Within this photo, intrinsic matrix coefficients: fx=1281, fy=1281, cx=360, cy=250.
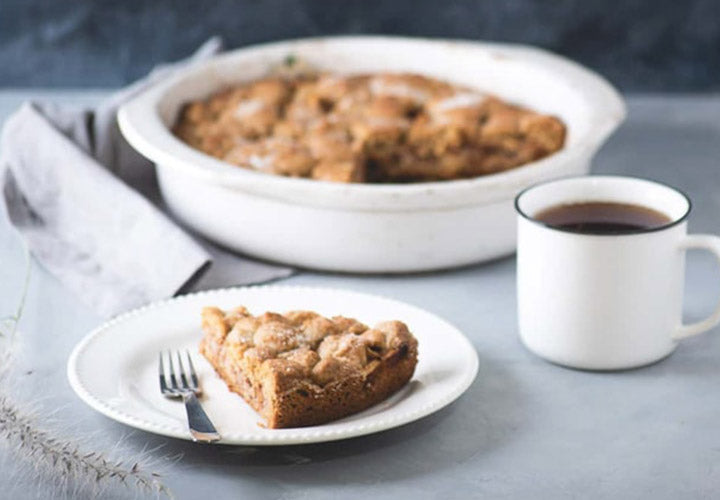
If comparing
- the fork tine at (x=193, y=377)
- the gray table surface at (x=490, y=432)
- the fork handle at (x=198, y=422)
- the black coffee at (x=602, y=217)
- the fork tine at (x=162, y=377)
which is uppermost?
the black coffee at (x=602, y=217)

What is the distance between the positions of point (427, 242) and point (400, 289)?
73 mm

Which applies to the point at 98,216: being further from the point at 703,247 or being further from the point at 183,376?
the point at 703,247

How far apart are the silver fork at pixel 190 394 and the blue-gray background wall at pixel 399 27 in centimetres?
127

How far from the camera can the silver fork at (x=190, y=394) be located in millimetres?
1235

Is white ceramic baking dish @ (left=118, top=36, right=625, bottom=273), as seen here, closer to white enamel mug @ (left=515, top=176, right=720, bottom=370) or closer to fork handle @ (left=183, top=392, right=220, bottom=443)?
white enamel mug @ (left=515, top=176, right=720, bottom=370)

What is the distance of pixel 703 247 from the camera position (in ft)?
4.75

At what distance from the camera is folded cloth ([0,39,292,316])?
172cm

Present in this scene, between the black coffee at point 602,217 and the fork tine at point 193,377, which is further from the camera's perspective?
the black coffee at point 602,217

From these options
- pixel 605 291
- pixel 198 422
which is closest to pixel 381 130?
pixel 605 291

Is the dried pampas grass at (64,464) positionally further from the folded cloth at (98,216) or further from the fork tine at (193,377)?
the folded cloth at (98,216)

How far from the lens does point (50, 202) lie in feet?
6.45

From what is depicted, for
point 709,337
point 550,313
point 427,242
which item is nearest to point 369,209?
point 427,242

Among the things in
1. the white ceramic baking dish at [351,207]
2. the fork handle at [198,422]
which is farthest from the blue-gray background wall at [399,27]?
the fork handle at [198,422]

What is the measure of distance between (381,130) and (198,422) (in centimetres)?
87
